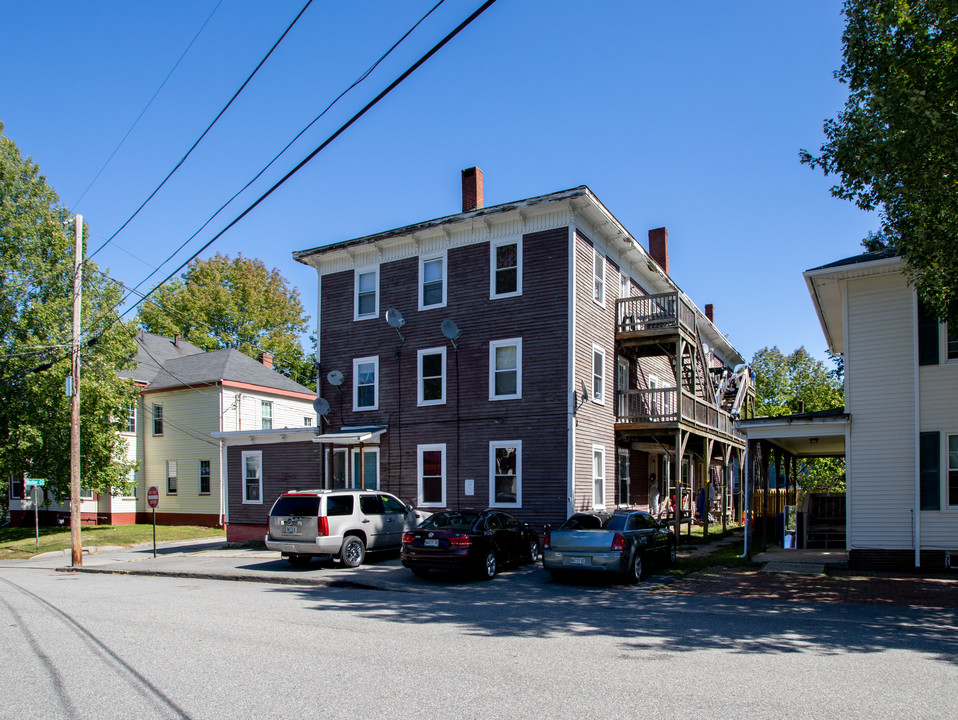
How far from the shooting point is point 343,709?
6.19 metres

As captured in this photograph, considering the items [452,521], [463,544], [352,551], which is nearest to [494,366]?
[452,521]

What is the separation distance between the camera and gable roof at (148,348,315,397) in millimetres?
34594

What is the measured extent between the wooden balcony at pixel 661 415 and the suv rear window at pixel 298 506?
34.3ft

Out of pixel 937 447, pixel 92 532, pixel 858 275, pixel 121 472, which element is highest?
pixel 858 275

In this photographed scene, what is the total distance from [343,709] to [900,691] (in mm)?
5146

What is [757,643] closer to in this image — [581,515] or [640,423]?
[581,515]

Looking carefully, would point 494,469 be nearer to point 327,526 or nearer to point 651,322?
point 327,526

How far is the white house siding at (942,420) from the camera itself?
15.3m

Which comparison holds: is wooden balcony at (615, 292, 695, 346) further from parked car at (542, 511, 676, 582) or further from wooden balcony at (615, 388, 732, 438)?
parked car at (542, 511, 676, 582)

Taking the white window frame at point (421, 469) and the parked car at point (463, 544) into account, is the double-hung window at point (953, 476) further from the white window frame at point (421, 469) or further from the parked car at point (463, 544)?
the white window frame at point (421, 469)

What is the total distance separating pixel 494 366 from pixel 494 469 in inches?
120

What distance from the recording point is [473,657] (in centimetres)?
811

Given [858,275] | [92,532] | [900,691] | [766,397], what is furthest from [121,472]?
[766,397]

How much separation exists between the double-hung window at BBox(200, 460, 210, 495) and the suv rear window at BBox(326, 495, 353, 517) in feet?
61.1
